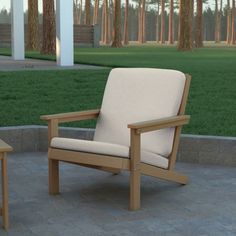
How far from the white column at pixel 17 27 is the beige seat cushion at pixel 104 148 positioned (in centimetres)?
1833

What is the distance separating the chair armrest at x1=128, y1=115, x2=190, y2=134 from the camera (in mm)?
3971

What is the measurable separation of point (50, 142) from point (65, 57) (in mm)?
Result: 13213

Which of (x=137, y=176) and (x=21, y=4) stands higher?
(x=21, y=4)

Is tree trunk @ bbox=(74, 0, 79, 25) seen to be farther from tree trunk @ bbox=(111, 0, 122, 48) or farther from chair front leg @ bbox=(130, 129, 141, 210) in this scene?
chair front leg @ bbox=(130, 129, 141, 210)

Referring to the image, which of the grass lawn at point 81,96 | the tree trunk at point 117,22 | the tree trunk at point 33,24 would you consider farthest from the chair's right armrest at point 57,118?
the tree trunk at point 117,22

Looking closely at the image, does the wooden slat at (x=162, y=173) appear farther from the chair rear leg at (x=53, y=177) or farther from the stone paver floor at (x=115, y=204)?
the chair rear leg at (x=53, y=177)

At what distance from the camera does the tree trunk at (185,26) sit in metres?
29.3

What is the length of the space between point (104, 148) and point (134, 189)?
1.15 ft

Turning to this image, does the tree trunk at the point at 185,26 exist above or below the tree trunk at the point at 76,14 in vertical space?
below

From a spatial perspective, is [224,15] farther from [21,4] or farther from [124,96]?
[124,96]

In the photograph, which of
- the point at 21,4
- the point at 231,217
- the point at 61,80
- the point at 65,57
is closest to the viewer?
the point at 231,217

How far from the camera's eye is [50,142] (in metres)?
4.39

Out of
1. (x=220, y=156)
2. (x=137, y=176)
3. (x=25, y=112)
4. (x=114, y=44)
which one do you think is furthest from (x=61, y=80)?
(x=114, y=44)

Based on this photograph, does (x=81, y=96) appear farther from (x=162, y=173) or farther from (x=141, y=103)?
(x=162, y=173)
